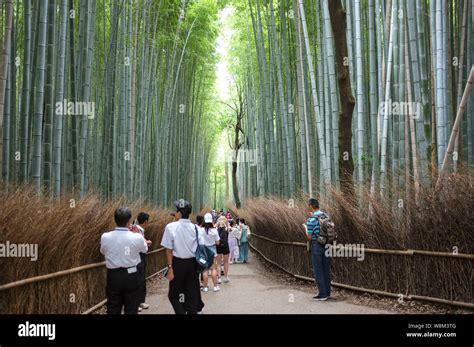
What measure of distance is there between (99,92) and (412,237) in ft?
23.8

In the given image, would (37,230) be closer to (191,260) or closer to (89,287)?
(191,260)

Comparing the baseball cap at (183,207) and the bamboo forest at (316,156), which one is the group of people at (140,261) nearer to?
the baseball cap at (183,207)

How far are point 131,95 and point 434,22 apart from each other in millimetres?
5870

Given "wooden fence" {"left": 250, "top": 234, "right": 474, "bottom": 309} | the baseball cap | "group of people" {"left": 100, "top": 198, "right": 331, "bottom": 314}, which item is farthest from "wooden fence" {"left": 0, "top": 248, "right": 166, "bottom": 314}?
"wooden fence" {"left": 250, "top": 234, "right": 474, "bottom": 309}

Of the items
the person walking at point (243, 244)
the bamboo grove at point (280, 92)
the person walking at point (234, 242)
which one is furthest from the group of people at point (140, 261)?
the person walking at point (243, 244)

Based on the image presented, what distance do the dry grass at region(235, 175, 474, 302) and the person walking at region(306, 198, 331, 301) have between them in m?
0.47

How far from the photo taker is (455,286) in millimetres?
5133

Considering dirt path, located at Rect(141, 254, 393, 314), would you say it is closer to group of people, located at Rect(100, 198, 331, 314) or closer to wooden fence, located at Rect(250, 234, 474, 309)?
wooden fence, located at Rect(250, 234, 474, 309)

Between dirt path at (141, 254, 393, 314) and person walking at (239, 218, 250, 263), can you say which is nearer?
dirt path at (141, 254, 393, 314)

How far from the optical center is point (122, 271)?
12.9 ft

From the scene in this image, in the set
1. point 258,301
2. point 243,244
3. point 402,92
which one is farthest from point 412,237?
point 243,244

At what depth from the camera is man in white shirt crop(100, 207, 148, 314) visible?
12.9ft
